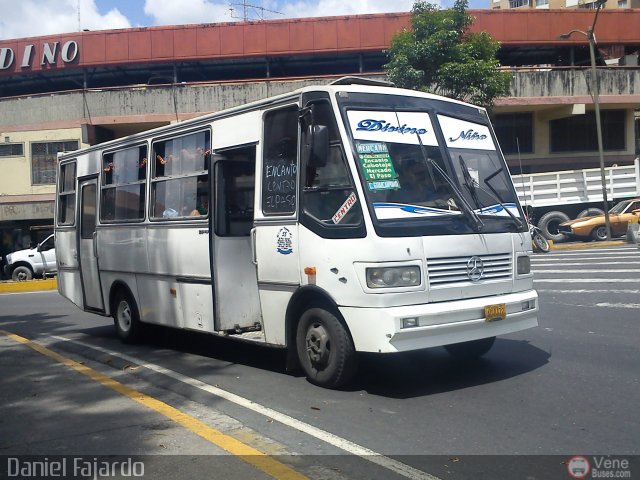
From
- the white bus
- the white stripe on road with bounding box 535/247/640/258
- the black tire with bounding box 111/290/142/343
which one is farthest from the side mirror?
the white stripe on road with bounding box 535/247/640/258

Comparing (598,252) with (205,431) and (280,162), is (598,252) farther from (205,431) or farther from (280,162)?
(205,431)

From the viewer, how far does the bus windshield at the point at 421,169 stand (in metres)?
6.39

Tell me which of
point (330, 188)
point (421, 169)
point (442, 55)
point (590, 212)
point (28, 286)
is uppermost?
point (442, 55)

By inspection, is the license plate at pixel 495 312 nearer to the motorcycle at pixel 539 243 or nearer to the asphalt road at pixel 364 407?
the asphalt road at pixel 364 407

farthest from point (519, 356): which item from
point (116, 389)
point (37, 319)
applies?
point (37, 319)

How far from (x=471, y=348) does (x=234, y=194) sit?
10.7 feet

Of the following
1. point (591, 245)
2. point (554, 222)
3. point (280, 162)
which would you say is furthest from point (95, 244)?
point (554, 222)

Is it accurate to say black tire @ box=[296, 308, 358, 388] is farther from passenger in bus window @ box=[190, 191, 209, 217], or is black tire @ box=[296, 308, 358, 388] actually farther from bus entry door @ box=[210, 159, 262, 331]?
passenger in bus window @ box=[190, 191, 209, 217]

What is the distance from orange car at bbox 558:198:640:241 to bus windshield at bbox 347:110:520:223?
18.9 m

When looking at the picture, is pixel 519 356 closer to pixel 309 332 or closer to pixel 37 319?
pixel 309 332

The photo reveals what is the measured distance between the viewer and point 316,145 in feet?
21.5

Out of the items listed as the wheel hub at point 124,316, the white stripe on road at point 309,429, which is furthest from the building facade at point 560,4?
the white stripe on road at point 309,429

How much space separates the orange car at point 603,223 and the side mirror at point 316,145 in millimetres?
20288

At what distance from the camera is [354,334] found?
6.25 m
